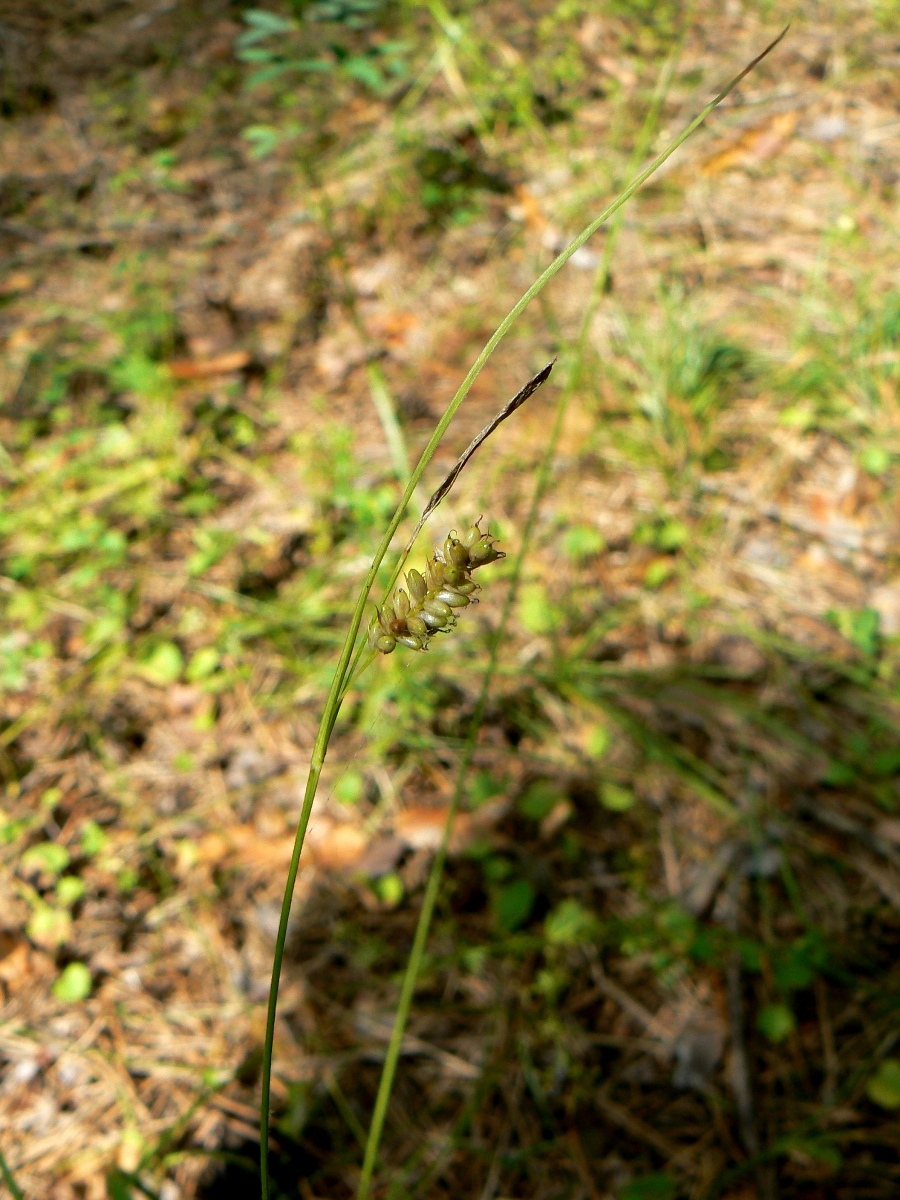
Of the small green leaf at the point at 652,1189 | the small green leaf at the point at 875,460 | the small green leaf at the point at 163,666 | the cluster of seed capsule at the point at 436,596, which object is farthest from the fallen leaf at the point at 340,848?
the small green leaf at the point at 875,460

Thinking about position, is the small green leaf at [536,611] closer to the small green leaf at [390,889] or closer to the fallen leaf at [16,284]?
the small green leaf at [390,889]

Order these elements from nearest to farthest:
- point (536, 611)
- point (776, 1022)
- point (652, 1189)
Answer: point (652, 1189) → point (776, 1022) → point (536, 611)

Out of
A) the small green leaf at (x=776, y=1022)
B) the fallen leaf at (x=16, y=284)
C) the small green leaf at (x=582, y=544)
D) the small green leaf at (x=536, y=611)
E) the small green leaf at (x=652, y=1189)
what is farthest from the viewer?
the fallen leaf at (x=16, y=284)

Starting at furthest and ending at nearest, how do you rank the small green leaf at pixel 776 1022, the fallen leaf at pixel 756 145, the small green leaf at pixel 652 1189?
the fallen leaf at pixel 756 145 → the small green leaf at pixel 776 1022 → the small green leaf at pixel 652 1189

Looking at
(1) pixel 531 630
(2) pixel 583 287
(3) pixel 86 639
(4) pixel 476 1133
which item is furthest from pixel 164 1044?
(2) pixel 583 287

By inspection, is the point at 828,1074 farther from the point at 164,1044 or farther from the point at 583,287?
the point at 583,287

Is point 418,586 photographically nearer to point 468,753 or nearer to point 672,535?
point 468,753

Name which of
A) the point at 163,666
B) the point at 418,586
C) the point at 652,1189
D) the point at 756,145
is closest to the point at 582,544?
the point at 163,666
